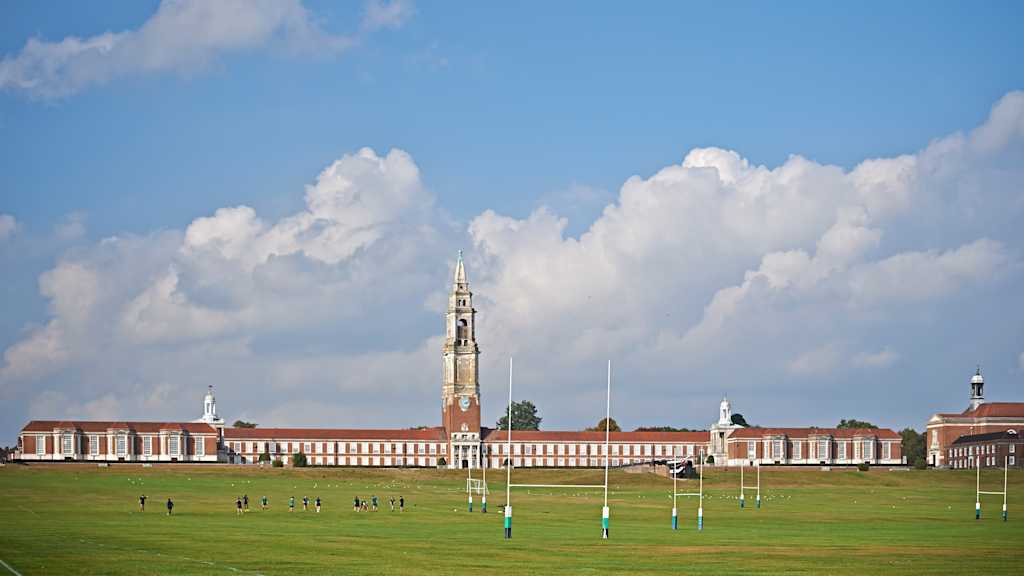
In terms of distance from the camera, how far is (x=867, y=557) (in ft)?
193

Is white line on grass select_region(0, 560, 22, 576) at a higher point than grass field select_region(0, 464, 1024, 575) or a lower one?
higher

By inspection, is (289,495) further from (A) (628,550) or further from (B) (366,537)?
(A) (628,550)

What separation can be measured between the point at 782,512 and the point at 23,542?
2253 inches

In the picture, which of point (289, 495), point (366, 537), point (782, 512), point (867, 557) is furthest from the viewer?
point (289, 495)

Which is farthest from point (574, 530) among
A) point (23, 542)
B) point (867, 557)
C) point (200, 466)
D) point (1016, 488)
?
point (200, 466)

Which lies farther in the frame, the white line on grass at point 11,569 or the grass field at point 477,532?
the grass field at point 477,532

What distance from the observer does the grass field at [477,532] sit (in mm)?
53156

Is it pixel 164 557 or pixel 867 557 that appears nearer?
pixel 164 557

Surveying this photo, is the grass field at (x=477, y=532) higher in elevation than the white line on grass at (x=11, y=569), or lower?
lower

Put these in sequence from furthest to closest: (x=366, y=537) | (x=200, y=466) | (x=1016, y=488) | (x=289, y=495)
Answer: (x=200, y=466)
(x=1016, y=488)
(x=289, y=495)
(x=366, y=537)

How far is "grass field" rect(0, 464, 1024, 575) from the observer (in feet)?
174

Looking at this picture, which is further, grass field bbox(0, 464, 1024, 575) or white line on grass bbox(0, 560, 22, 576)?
grass field bbox(0, 464, 1024, 575)

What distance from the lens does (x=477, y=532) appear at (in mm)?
74000

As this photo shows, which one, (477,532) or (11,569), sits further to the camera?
(477,532)
